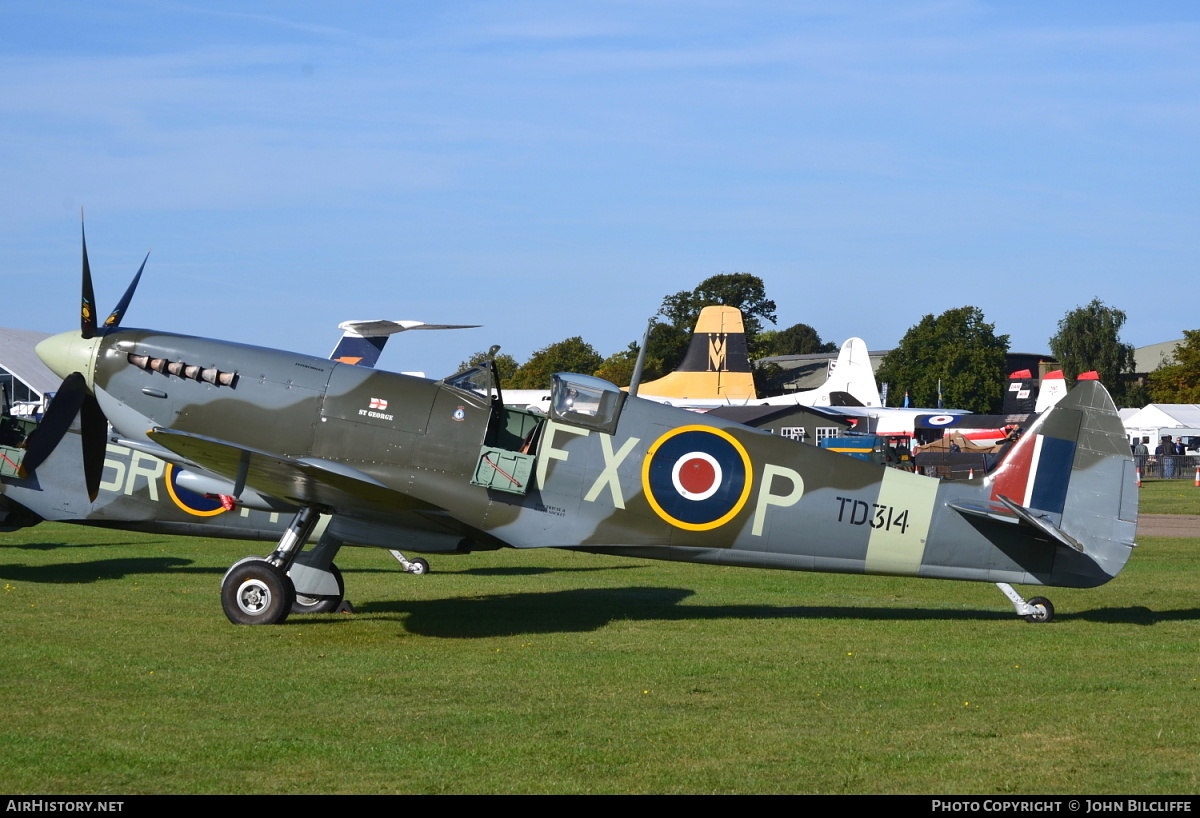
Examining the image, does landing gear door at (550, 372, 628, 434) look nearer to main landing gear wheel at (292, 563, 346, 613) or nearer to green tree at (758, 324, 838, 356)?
main landing gear wheel at (292, 563, 346, 613)

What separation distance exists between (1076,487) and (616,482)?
3906 millimetres

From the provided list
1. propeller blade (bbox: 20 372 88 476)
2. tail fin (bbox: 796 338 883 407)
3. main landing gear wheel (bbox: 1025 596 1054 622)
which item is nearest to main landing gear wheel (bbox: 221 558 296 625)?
propeller blade (bbox: 20 372 88 476)

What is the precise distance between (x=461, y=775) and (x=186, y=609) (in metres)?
6.21

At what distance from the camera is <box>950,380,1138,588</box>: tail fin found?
9.52 meters

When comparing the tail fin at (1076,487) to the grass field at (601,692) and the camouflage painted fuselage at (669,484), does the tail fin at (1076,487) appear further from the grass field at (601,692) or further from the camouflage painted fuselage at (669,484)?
the grass field at (601,692)

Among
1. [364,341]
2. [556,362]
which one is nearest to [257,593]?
[364,341]

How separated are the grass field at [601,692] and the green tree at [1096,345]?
9890cm

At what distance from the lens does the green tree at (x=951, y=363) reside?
9712 cm

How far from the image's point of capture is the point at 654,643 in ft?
29.8

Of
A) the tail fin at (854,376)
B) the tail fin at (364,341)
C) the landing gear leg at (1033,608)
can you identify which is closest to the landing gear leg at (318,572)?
the landing gear leg at (1033,608)

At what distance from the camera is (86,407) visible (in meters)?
10.3

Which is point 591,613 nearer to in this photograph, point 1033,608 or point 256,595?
point 256,595

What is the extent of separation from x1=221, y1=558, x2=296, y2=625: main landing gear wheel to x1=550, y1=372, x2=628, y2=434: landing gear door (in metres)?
2.71

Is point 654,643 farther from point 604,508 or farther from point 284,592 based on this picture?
point 284,592
